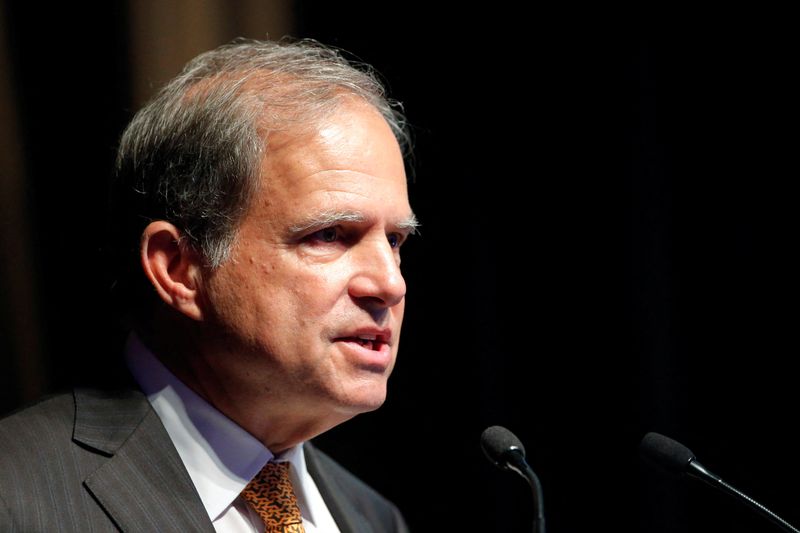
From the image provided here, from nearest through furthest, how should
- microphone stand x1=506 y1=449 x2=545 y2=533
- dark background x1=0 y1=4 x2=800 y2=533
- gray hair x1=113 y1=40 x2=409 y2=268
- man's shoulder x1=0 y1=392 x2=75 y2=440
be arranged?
microphone stand x1=506 y1=449 x2=545 y2=533, man's shoulder x1=0 y1=392 x2=75 y2=440, gray hair x1=113 y1=40 x2=409 y2=268, dark background x1=0 y1=4 x2=800 y2=533

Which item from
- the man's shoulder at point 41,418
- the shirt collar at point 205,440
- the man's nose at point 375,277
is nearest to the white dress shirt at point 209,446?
the shirt collar at point 205,440

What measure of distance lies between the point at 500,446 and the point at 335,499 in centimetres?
63

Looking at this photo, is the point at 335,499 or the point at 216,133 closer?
the point at 216,133

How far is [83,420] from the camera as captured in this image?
1.65 meters

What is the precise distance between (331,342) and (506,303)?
3.68 feet

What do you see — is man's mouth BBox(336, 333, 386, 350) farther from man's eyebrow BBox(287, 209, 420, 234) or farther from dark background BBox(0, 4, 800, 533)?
dark background BBox(0, 4, 800, 533)

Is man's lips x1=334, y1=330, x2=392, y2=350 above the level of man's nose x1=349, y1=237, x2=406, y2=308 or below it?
below

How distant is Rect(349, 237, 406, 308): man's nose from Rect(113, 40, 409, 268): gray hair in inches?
9.4

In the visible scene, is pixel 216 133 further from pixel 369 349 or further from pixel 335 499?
pixel 335 499

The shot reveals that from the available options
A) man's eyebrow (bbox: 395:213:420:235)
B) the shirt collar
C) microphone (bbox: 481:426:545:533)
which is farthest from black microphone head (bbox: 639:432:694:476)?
the shirt collar

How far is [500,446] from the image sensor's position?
1.56m

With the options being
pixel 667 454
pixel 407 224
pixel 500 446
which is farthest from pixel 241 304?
pixel 667 454

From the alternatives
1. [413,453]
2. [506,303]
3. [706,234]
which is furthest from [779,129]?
[413,453]

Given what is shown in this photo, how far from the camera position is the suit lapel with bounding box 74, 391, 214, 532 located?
1.53 metres
